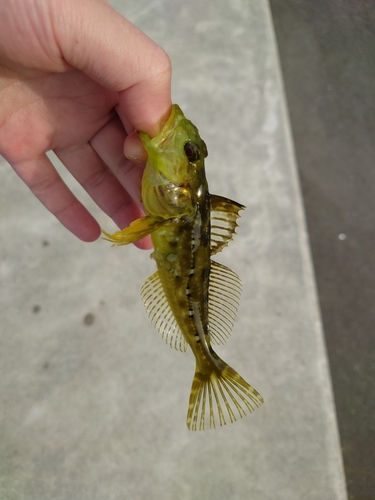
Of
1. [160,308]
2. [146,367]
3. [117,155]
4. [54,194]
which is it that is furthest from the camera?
[146,367]

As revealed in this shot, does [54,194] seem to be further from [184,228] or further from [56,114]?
[184,228]

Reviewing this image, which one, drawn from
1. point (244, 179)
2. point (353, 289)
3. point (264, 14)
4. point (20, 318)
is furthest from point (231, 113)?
point (20, 318)

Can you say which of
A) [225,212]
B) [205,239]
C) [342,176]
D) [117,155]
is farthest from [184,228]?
[342,176]

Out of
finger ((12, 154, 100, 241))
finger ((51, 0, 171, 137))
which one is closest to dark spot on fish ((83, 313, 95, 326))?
finger ((12, 154, 100, 241))

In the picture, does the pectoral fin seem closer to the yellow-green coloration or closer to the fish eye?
the yellow-green coloration

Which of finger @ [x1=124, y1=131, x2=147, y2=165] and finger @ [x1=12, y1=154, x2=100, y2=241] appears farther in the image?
finger @ [x1=12, y1=154, x2=100, y2=241]

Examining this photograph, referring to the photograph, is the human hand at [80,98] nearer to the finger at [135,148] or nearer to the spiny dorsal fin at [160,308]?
the finger at [135,148]

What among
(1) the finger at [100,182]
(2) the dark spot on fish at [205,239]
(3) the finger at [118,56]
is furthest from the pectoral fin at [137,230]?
(1) the finger at [100,182]
